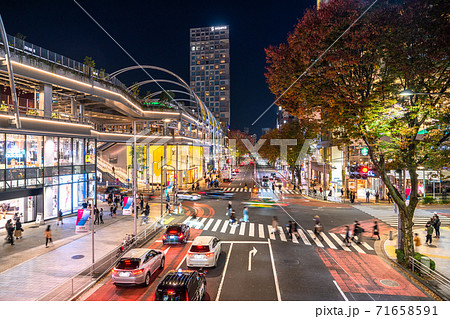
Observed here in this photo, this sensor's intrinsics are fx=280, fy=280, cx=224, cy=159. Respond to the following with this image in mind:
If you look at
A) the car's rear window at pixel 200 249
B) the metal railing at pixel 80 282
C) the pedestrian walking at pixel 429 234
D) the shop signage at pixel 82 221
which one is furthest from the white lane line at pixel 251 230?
the shop signage at pixel 82 221

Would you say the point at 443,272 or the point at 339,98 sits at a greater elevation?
the point at 339,98

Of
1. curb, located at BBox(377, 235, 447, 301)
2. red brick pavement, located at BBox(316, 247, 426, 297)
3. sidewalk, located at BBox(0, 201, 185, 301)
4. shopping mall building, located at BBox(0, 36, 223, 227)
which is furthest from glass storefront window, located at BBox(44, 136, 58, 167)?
curb, located at BBox(377, 235, 447, 301)

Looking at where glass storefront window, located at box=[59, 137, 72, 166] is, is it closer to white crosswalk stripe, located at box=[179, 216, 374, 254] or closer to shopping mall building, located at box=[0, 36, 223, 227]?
shopping mall building, located at box=[0, 36, 223, 227]

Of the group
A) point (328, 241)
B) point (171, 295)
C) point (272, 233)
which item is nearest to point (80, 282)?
point (171, 295)

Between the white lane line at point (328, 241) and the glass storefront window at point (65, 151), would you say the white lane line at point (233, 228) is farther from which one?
the glass storefront window at point (65, 151)

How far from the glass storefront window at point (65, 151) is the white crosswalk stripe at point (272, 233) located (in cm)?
1348

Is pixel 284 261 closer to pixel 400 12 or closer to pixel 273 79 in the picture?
pixel 273 79

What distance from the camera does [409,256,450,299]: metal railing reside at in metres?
12.2

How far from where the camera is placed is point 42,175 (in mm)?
25391

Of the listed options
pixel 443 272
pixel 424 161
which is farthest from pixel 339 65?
pixel 443 272

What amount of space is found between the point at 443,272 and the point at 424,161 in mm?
5679

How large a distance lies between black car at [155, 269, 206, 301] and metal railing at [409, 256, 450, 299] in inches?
402

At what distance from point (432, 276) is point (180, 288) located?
11781 millimetres

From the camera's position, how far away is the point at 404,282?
13.0 meters
